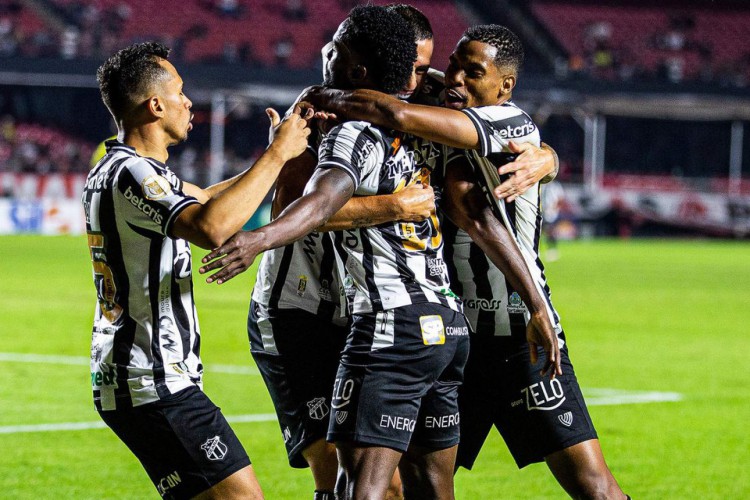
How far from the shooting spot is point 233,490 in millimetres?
3971

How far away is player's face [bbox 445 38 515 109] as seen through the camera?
175 inches

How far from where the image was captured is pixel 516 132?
4.29 m

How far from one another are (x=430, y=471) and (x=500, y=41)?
5.16 feet

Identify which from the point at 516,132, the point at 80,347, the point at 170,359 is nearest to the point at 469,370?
the point at 516,132

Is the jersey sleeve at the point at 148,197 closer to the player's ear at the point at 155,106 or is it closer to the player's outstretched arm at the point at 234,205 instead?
the player's outstretched arm at the point at 234,205

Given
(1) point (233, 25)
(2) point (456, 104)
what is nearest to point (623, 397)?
(2) point (456, 104)

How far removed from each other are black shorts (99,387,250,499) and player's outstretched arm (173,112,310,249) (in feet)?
1.99

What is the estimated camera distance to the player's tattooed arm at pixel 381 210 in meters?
3.89

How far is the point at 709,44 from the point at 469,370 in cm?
4649

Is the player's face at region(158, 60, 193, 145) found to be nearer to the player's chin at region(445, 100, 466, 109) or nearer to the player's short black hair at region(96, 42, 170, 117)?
the player's short black hair at region(96, 42, 170, 117)

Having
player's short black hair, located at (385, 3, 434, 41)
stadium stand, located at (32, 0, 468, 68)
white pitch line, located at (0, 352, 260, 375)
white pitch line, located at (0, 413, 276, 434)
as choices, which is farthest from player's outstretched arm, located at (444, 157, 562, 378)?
stadium stand, located at (32, 0, 468, 68)

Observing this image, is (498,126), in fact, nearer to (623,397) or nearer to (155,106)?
(155,106)

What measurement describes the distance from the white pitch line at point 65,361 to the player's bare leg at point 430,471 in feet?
20.3

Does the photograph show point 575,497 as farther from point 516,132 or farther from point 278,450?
point 278,450
